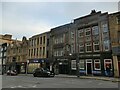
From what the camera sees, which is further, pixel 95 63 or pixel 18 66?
pixel 18 66

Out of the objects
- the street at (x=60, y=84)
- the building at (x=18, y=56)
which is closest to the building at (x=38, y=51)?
the building at (x=18, y=56)

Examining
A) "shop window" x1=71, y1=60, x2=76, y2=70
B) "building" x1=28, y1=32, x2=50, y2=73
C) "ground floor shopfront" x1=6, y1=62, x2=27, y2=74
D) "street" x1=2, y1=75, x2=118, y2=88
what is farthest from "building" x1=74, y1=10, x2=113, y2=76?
"ground floor shopfront" x1=6, y1=62, x2=27, y2=74

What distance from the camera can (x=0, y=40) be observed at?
79.4 meters

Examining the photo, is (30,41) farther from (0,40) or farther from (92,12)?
(0,40)

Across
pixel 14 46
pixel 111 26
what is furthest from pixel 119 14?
pixel 14 46

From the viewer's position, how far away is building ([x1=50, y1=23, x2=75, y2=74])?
40531 millimetres

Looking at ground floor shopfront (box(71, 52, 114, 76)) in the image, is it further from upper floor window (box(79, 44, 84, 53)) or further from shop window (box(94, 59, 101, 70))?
upper floor window (box(79, 44, 84, 53))

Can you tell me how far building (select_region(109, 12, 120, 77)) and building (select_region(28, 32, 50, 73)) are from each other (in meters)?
18.9

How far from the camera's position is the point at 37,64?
49281mm

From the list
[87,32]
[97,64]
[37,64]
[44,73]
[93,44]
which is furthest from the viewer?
[37,64]

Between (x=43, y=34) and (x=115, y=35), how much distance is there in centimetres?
2239

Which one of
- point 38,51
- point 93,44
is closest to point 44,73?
point 93,44

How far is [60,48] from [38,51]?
31.0 ft

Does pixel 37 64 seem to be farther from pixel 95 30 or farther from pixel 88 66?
pixel 95 30
